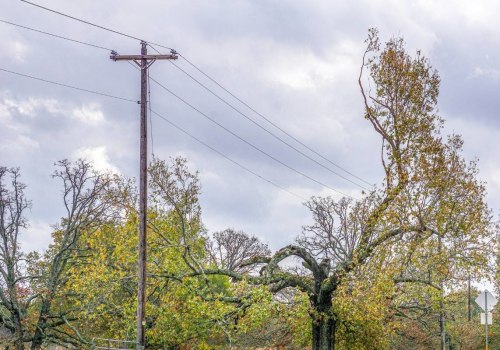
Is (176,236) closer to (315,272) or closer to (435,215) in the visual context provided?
(315,272)

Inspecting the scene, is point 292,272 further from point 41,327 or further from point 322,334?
point 41,327

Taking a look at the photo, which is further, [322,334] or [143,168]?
[322,334]

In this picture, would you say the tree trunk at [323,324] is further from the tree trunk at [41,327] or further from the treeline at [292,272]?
the tree trunk at [41,327]

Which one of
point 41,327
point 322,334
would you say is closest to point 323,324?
point 322,334

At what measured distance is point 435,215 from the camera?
21.5 meters

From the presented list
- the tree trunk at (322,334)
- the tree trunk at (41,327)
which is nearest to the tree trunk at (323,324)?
the tree trunk at (322,334)

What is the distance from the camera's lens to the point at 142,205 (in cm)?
2106

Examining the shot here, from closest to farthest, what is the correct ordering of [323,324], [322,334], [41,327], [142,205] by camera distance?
1. [142,205]
2. [323,324]
3. [322,334]
4. [41,327]

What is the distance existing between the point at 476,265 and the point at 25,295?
21.4 metres

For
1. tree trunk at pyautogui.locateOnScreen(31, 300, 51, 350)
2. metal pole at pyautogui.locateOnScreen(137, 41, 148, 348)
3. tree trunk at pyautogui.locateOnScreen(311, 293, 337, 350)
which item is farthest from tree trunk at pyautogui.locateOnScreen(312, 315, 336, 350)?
tree trunk at pyautogui.locateOnScreen(31, 300, 51, 350)

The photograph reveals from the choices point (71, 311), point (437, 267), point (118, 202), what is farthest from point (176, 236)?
point (437, 267)

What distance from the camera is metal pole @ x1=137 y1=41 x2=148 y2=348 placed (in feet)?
66.4

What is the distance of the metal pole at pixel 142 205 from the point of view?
20.2 meters

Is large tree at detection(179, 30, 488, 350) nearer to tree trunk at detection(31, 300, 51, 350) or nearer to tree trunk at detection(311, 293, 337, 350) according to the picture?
tree trunk at detection(311, 293, 337, 350)
